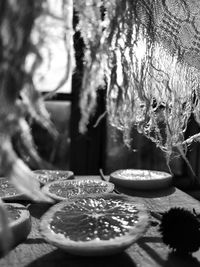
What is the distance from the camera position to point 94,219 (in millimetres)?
561

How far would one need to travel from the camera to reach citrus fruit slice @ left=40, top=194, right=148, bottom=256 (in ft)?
1.60

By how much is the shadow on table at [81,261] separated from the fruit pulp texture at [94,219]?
0.08ft

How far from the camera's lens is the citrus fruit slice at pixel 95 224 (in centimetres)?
49

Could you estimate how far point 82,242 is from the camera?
50cm

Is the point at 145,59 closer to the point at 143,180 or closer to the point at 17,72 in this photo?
the point at 17,72

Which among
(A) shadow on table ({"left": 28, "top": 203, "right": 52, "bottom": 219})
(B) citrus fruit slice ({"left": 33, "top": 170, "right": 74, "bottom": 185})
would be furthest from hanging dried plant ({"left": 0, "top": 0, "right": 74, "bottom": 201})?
(B) citrus fruit slice ({"left": 33, "top": 170, "right": 74, "bottom": 185})

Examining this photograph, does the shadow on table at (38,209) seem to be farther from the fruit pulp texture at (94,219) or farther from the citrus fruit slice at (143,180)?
the citrus fruit slice at (143,180)

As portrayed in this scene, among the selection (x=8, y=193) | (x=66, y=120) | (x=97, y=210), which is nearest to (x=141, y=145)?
(x=66, y=120)

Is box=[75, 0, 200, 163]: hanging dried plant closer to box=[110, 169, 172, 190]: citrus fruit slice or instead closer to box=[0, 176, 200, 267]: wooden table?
box=[0, 176, 200, 267]: wooden table

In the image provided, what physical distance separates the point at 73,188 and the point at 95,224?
0.99 feet

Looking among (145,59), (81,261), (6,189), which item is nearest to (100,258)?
(81,261)

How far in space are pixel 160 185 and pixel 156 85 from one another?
1.31ft

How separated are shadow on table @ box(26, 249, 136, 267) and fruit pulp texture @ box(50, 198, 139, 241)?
2 cm

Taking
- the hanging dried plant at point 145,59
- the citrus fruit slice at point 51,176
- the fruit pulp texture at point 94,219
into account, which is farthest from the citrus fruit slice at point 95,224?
the citrus fruit slice at point 51,176
